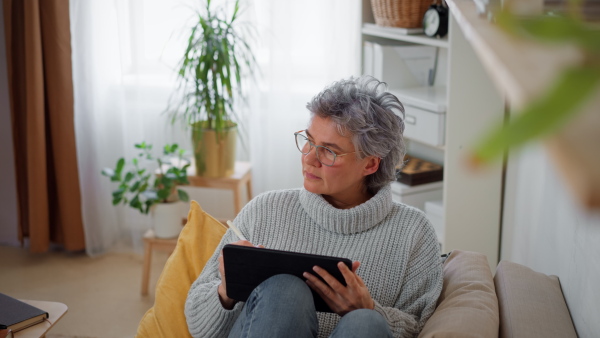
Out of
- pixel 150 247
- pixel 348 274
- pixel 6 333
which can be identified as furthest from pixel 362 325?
pixel 150 247

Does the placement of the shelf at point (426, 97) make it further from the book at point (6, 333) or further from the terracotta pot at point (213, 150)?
the book at point (6, 333)

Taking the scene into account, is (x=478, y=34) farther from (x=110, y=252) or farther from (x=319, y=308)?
(x=110, y=252)

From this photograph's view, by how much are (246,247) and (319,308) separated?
23 cm

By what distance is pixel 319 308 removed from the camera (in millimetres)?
1661

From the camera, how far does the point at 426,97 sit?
2861 mm

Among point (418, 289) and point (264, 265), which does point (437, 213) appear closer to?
point (418, 289)

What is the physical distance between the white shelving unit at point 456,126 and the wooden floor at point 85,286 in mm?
1193

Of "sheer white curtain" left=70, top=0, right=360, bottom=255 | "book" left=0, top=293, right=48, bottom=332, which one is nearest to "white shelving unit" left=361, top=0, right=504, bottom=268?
"sheer white curtain" left=70, top=0, right=360, bottom=255

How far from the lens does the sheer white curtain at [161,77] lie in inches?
131

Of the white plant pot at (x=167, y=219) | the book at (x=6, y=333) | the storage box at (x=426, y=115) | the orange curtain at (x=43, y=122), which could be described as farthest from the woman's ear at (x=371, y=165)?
the orange curtain at (x=43, y=122)

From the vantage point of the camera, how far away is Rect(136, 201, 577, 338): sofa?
1543mm

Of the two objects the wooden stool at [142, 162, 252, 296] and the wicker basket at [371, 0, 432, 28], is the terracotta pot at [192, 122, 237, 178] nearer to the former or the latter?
the wooden stool at [142, 162, 252, 296]

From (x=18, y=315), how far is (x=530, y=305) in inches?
51.8

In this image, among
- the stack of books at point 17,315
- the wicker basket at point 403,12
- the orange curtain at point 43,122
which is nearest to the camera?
the stack of books at point 17,315
